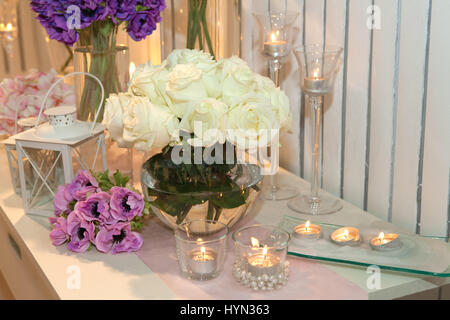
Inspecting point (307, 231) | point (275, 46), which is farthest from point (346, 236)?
point (275, 46)

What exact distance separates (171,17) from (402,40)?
0.70 m

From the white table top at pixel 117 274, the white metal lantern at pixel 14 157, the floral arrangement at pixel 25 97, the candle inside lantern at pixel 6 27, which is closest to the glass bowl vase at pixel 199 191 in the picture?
the white table top at pixel 117 274

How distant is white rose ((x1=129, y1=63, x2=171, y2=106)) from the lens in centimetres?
93

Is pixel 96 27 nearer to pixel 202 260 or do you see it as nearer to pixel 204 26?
pixel 204 26

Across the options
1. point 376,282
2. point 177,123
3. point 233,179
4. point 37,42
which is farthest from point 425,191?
point 37,42

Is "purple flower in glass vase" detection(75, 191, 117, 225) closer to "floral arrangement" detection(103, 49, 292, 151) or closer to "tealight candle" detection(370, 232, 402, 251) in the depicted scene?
"floral arrangement" detection(103, 49, 292, 151)

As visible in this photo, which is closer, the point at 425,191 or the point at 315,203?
the point at 425,191

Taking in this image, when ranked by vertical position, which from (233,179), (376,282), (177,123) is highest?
(177,123)

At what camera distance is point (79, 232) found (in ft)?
3.23

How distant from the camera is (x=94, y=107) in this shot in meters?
1.25

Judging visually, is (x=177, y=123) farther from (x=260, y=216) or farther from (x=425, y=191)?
(x=425, y=191)

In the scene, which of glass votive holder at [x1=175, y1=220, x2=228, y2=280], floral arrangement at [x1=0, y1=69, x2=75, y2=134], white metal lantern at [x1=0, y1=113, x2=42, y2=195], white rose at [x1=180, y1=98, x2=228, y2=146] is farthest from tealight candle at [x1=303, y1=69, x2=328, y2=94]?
floral arrangement at [x1=0, y1=69, x2=75, y2=134]

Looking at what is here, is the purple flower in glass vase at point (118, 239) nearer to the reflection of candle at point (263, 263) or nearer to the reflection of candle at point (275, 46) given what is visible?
the reflection of candle at point (263, 263)

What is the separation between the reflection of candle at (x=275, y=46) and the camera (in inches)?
45.4
